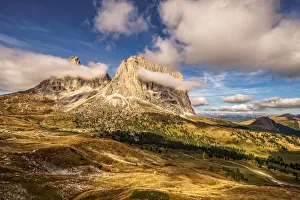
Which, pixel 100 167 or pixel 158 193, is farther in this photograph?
pixel 100 167

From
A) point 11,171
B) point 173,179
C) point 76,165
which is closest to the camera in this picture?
point 11,171

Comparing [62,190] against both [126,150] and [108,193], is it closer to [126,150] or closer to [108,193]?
[108,193]

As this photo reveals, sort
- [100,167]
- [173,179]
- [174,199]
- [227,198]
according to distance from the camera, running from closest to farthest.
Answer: [174,199]
[227,198]
[173,179]
[100,167]

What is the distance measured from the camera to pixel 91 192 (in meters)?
69.9

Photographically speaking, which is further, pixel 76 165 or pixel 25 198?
pixel 76 165

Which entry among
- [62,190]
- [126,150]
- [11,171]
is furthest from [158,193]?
[126,150]

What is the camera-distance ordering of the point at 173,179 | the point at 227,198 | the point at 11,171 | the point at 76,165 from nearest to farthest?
the point at 227,198 < the point at 11,171 < the point at 173,179 < the point at 76,165

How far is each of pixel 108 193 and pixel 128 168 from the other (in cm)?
7066

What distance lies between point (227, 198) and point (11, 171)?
235ft

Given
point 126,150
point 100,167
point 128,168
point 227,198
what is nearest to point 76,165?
point 100,167

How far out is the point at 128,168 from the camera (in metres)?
138

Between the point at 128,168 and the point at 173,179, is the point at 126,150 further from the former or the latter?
the point at 173,179

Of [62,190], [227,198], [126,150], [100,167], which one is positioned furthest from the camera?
[126,150]

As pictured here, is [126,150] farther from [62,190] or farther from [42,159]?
[62,190]
